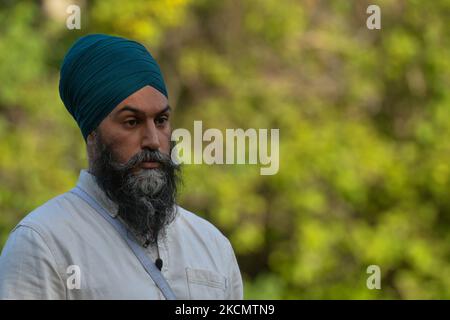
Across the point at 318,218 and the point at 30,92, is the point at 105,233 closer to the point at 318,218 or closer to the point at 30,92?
the point at 30,92

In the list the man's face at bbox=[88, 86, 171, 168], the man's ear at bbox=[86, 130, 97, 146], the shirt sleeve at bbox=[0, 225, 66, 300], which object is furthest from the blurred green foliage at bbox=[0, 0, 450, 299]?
the shirt sleeve at bbox=[0, 225, 66, 300]

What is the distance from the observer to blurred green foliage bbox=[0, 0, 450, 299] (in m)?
7.84

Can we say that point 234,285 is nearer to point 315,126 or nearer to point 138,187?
point 138,187

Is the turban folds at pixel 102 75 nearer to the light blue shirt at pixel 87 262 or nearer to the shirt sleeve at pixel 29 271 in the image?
the light blue shirt at pixel 87 262

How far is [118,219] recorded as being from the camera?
2.62 metres

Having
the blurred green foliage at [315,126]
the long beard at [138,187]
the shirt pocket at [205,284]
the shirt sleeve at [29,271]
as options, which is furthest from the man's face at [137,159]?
the blurred green foliage at [315,126]

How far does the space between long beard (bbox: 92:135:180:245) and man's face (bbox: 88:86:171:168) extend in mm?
18

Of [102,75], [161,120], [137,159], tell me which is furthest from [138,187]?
[102,75]

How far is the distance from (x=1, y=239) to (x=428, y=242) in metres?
3.31

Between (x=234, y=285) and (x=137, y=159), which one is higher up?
(x=137, y=159)

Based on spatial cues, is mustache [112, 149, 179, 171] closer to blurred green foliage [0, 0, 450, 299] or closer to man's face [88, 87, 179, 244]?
man's face [88, 87, 179, 244]

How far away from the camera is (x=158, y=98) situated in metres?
2.67

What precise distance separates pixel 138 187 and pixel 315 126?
5.53 meters
